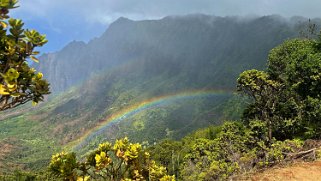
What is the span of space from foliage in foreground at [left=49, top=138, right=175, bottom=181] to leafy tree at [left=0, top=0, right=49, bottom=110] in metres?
2.07

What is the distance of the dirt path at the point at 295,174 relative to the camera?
53.4ft

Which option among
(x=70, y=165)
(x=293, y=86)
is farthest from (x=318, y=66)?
(x=70, y=165)

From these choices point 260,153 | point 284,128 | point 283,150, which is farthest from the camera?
point 284,128

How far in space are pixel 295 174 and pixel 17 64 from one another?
13995 millimetres

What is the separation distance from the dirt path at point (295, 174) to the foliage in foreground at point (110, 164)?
8.00m

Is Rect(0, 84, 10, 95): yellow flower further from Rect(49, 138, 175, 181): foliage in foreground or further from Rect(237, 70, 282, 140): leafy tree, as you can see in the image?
Rect(237, 70, 282, 140): leafy tree

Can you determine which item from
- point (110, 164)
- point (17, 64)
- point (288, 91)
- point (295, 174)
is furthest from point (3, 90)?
point (288, 91)

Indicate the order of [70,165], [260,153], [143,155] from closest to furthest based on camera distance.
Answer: [70,165] → [143,155] → [260,153]

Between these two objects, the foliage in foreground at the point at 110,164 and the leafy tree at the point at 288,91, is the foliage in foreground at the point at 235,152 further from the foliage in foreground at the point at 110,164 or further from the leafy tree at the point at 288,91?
the foliage in foreground at the point at 110,164

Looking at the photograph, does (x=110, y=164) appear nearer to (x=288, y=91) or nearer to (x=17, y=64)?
(x=17, y=64)

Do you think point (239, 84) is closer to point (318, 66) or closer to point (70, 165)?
point (318, 66)

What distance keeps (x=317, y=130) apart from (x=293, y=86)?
3.89m

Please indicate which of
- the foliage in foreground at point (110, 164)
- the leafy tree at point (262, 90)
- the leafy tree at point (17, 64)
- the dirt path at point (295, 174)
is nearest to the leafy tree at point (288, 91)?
the leafy tree at point (262, 90)

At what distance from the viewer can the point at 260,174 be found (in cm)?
1772
